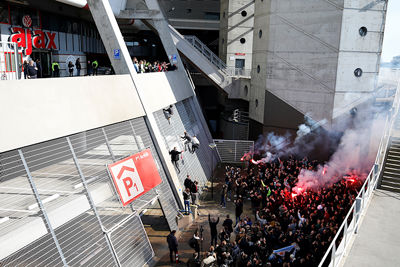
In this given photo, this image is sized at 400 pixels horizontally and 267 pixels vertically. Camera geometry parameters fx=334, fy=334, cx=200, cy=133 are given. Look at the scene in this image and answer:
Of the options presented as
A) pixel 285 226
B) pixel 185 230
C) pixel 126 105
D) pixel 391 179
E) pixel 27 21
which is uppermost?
pixel 27 21

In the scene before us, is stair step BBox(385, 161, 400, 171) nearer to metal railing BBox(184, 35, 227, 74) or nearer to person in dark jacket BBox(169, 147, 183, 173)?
person in dark jacket BBox(169, 147, 183, 173)

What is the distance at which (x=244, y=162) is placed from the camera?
22719mm

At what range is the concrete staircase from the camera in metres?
9.92

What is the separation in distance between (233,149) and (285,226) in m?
12.1

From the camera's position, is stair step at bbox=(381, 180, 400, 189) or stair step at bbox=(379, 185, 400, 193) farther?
stair step at bbox=(381, 180, 400, 189)

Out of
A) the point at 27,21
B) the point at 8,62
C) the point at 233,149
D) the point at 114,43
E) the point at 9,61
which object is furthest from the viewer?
the point at 233,149

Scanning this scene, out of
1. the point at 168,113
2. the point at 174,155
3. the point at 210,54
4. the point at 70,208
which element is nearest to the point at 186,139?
the point at 168,113

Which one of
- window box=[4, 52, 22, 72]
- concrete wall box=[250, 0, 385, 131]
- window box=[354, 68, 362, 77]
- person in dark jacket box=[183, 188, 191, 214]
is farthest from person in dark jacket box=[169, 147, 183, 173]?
window box=[354, 68, 362, 77]

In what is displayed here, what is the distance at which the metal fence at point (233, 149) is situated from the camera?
23.1 metres

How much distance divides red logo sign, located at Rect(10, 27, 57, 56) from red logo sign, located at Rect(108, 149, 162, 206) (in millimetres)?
8995

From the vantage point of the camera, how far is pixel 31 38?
1712cm

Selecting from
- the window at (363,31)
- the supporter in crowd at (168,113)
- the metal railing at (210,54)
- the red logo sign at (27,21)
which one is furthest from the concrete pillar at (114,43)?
the window at (363,31)

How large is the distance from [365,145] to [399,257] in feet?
42.2

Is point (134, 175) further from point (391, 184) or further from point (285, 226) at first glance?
point (391, 184)
